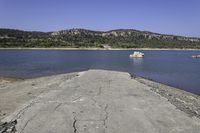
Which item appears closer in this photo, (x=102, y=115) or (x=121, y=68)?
(x=102, y=115)

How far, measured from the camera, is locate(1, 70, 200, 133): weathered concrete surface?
9.51 meters

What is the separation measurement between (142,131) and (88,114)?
7.95 ft

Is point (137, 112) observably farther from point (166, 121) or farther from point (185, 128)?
point (185, 128)

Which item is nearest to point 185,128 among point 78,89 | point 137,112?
point 137,112

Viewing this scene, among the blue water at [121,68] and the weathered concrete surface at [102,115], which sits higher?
the weathered concrete surface at [102,115]

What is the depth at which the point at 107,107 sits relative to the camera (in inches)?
483

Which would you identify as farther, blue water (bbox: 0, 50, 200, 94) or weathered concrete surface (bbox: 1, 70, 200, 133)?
blue water (bbox: 0, 50, 200, 94)

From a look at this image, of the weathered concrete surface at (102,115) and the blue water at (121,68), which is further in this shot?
the blue water at (121,68)

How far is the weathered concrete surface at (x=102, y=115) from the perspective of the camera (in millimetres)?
9513

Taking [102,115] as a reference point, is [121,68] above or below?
below

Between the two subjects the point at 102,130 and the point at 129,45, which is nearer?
the point at 102,130

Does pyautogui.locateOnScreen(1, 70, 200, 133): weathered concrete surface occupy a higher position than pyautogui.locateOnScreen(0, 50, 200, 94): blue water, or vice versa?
pyautogui.locateOnScreen(1, 70, 200, 133): weathered concrete surface

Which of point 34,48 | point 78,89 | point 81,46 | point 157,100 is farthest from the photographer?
point 81,46

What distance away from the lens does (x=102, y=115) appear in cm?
1092
